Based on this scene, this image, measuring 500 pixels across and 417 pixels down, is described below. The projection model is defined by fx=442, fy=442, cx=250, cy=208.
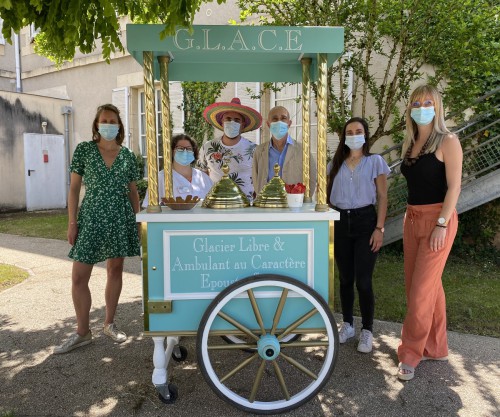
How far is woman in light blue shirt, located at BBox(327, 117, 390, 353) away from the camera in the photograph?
10.5 ft

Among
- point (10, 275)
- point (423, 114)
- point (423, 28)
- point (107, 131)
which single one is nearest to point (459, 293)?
point (423, 114)

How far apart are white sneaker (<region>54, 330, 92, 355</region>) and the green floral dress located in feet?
2.10

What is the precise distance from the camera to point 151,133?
2551 millimetres

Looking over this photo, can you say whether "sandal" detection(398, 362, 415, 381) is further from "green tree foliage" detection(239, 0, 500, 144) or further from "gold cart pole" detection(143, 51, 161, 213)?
"green tree foliage" detection(239, 0, 500, 144)

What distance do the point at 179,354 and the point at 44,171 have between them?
10.2 meters

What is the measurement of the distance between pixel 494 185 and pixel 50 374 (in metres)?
5.35

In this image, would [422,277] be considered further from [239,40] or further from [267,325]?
[239,40]

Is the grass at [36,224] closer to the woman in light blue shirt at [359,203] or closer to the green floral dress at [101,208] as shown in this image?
the green floral dress at [101,208]

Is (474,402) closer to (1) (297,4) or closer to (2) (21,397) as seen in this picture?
(2) (21,397)

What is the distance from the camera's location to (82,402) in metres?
2.68

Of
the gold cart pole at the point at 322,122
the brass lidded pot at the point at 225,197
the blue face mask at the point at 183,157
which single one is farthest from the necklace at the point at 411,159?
the blue face mask at the point at 183,157

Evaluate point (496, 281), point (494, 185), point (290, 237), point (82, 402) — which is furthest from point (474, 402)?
point (494, 185)

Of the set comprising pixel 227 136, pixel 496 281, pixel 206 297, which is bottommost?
pixel 496 281

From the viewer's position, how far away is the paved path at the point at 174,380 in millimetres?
2592
